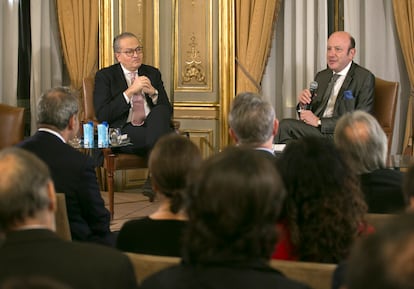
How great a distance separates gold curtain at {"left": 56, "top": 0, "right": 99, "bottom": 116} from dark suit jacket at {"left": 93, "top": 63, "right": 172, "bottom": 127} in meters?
0.86

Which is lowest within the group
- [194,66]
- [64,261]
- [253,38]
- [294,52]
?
[64,261]

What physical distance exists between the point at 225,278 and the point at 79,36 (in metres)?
5.97

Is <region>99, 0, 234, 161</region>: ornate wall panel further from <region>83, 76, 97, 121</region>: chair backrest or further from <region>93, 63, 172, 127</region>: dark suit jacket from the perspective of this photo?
<region>83, 76, 97, 121</region>: chair backrest

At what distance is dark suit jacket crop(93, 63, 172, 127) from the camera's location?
6.12 metres

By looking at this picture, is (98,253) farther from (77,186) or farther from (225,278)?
(77,186)

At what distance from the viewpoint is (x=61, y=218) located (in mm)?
2982

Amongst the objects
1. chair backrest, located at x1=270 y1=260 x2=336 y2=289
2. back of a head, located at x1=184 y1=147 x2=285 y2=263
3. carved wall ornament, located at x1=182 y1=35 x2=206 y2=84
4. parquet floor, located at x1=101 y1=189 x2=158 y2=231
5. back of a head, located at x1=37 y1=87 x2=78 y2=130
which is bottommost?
parquet floor, located at x1=101 y1=189 x2=158 y2=231

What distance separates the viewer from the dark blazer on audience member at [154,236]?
7.62 feet

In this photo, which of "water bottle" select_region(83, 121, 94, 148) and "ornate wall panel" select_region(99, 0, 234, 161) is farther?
"ornate wall panel" select_region(99, 0, 234, 161)

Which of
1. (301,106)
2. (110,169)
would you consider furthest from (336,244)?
(301,106)

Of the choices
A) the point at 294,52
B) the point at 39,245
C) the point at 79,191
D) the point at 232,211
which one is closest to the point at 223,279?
the point at 232,211

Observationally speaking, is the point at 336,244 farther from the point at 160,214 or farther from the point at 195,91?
the point at 195,91

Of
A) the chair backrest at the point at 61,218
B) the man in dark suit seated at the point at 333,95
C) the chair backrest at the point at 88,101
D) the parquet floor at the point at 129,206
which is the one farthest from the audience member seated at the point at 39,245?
the chair backrest at the point at 88,101

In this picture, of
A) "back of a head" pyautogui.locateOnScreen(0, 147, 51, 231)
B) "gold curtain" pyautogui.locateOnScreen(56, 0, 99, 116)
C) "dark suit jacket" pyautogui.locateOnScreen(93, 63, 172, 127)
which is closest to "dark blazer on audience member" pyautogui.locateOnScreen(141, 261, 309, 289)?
"back of a head" pyautogui.locateOnScreen(0, 147, 51, 231)
